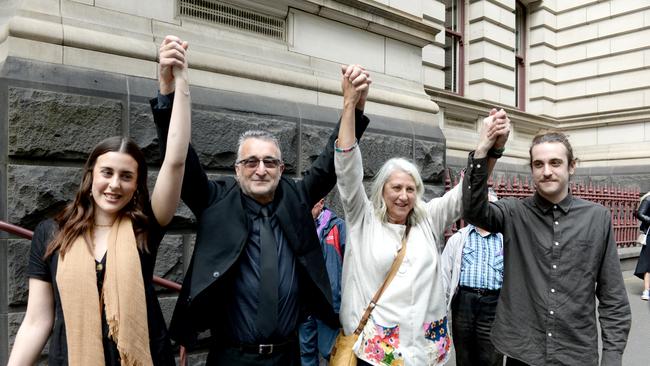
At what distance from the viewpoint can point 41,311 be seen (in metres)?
2.11

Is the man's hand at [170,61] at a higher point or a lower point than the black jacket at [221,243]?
higher

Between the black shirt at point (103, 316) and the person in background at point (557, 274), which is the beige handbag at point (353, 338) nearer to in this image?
the person in background at point (557, 274)

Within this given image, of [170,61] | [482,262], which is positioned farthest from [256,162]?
[482,262]

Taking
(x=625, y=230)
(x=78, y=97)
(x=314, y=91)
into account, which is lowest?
(x=625, y=230)

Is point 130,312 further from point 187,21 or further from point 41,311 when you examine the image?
point 187,21

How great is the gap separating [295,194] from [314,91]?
2.74 metres

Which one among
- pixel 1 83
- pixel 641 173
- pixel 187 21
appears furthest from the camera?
pixel 641 173

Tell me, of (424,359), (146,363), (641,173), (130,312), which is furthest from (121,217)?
(641,173)

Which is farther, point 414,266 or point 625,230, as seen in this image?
point 625,230

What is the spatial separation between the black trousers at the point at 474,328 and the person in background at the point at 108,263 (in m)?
2.49

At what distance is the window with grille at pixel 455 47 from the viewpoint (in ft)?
42.7

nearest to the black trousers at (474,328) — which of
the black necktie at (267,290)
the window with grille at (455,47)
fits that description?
the black necktie at (267,290)

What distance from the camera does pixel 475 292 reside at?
3.85 m

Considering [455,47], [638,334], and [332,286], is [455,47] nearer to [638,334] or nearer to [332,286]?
[638,334]
